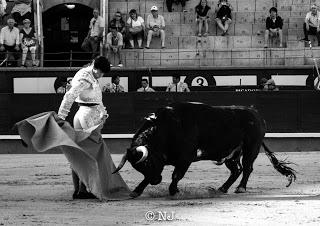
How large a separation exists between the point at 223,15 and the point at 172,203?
779 cm

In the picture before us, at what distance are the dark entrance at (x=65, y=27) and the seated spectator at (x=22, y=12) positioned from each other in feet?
2.59

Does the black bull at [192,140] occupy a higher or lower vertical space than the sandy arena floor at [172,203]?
higher

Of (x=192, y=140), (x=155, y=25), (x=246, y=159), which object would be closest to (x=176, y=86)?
(x=155, y=25)

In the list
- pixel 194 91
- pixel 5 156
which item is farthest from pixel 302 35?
pixel 5 156

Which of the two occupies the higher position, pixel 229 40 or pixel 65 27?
pixel 65 27

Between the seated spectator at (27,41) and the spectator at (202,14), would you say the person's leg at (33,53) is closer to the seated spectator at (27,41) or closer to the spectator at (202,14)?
the seated spectator at (27,41)

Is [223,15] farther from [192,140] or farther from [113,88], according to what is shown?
[192,140]

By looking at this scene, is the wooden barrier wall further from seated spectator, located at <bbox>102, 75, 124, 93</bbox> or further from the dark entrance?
the dark entrance

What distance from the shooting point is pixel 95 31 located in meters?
14.9

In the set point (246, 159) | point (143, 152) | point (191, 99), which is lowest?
point (191, 99)

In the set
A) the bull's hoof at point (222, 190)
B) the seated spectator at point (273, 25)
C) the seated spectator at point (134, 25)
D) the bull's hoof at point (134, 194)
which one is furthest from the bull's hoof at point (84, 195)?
the seated spectator at point (273, 25)

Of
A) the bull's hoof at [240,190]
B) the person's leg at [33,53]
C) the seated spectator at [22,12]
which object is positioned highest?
the seated spectator at [22,12]

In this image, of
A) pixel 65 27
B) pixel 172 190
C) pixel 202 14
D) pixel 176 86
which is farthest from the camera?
pixel 65 27

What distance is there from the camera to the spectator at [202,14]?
15070mm
